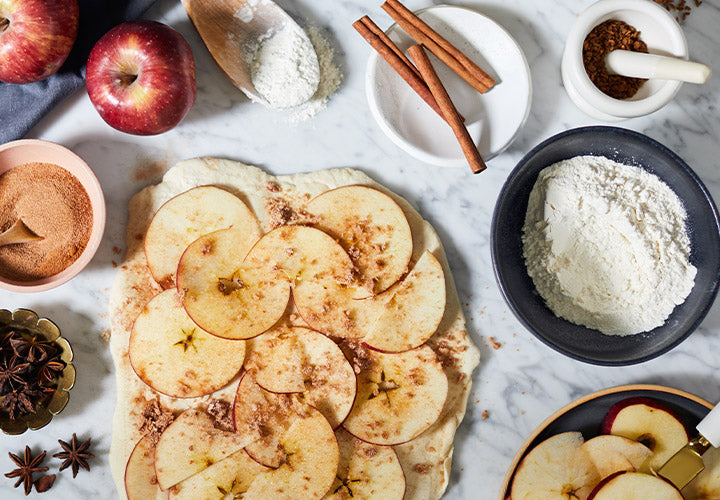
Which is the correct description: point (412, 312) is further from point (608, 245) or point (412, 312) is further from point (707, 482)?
point (707, 482)

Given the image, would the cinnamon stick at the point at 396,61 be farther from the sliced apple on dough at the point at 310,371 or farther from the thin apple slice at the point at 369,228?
the sliced apple on dough at the point at 310,371

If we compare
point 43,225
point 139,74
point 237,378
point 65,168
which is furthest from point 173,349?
point 139,74

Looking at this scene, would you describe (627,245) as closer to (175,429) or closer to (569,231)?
(569,231)

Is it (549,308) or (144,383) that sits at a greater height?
(549,308)

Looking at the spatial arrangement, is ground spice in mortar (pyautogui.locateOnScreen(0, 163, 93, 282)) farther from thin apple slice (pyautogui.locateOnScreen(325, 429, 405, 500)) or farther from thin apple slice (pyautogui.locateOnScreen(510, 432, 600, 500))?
thin apple slice (pyautogui.locateOnScreen(510, 432, 600, 500))

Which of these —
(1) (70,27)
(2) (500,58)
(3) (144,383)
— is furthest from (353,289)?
(1) (70,27)

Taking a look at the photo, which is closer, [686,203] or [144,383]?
[686,203]

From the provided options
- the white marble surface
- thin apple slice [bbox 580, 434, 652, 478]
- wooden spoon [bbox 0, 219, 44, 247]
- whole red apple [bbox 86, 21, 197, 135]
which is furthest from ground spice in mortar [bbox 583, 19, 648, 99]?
wooden spoon [bbox 0, 219, 44, 247]
